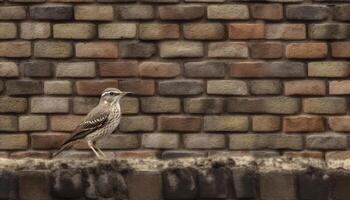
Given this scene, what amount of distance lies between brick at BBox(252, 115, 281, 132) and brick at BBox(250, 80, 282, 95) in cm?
14

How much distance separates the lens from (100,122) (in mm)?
4828

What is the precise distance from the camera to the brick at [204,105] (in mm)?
4930

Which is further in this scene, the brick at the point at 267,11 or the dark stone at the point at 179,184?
the brick at the point at 267,11

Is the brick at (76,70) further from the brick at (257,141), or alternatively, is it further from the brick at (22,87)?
the brick at (257,141)

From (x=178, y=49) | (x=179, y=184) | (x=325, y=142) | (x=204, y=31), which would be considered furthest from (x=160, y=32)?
(x=179, y=184)

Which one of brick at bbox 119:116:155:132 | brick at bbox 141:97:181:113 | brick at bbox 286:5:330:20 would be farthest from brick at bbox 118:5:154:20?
brick at bbox 286:5:330:20

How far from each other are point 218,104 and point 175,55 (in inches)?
14.6

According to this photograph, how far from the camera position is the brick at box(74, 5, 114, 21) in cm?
493

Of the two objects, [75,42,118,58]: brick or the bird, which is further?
[75,42,118,58]: brick

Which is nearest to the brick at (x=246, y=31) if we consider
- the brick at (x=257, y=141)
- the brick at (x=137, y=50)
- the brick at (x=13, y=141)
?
the brick at (x=137, y=50)

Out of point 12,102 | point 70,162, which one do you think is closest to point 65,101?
point 12,102

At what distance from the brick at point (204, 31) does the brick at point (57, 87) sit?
28.6 inches

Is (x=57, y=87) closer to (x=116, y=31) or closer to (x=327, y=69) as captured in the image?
(x=116, y=31)

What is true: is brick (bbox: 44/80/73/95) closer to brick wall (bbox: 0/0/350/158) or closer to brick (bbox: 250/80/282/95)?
brick wall (bbox: 0/0/350/158)
